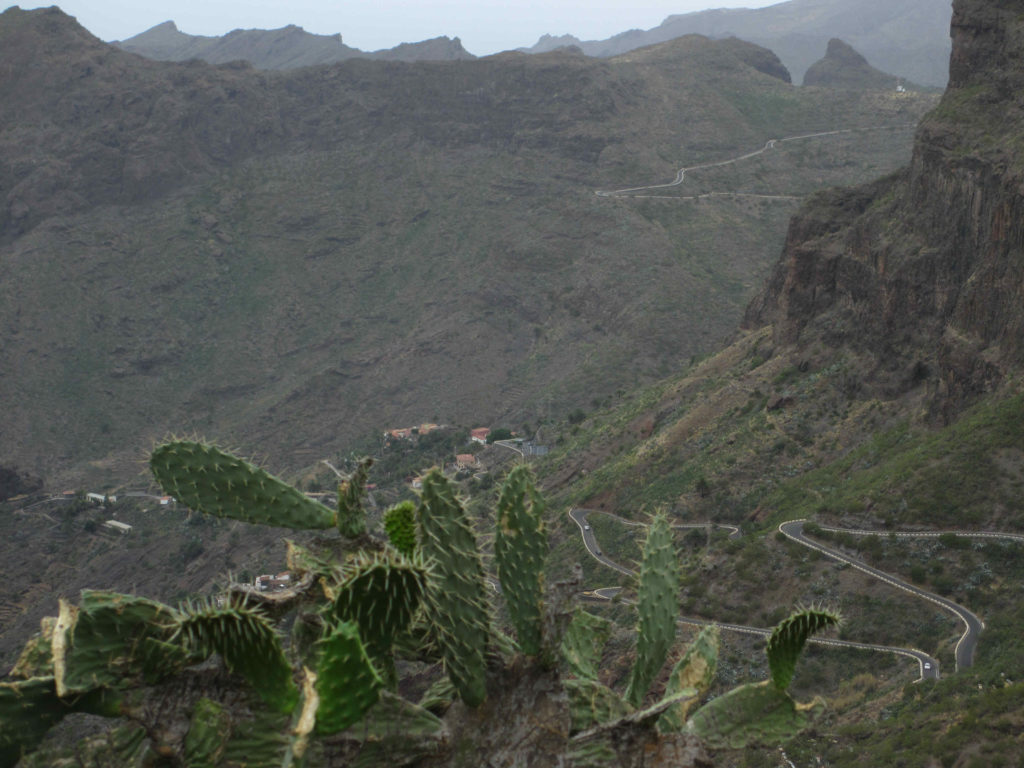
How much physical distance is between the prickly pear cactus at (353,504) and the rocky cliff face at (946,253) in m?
27.5

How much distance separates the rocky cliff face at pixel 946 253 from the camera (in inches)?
1180

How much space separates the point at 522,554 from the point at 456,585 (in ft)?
1.55

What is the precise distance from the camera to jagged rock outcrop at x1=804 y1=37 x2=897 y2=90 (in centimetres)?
12669

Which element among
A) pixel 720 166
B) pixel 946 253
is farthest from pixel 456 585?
pixel 720 166

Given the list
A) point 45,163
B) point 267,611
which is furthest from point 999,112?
point 45,163

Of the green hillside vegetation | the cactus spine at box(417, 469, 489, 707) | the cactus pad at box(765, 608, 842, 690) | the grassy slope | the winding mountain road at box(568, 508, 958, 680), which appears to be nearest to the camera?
the cactus spine at box(417, 469, 489, 707)

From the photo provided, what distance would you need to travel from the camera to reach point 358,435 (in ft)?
228

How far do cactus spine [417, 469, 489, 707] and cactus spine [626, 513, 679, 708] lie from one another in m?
1.45

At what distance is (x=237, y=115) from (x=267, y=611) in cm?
10064

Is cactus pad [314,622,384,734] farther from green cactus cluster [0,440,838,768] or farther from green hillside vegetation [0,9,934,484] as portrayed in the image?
green hillside vegetation [0,9,934,484]

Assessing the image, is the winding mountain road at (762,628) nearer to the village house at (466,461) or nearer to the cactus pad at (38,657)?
the cactus pad at (38,657)

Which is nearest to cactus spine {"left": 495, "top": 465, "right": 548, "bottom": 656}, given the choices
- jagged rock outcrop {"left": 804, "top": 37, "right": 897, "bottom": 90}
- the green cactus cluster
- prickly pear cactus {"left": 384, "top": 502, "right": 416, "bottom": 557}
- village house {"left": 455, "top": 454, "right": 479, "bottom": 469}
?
the green cactus cluster

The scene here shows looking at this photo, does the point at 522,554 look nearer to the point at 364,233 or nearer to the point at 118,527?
A: the point at 118,527

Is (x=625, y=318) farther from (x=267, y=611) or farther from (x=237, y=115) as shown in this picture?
(x=267, y=611)
